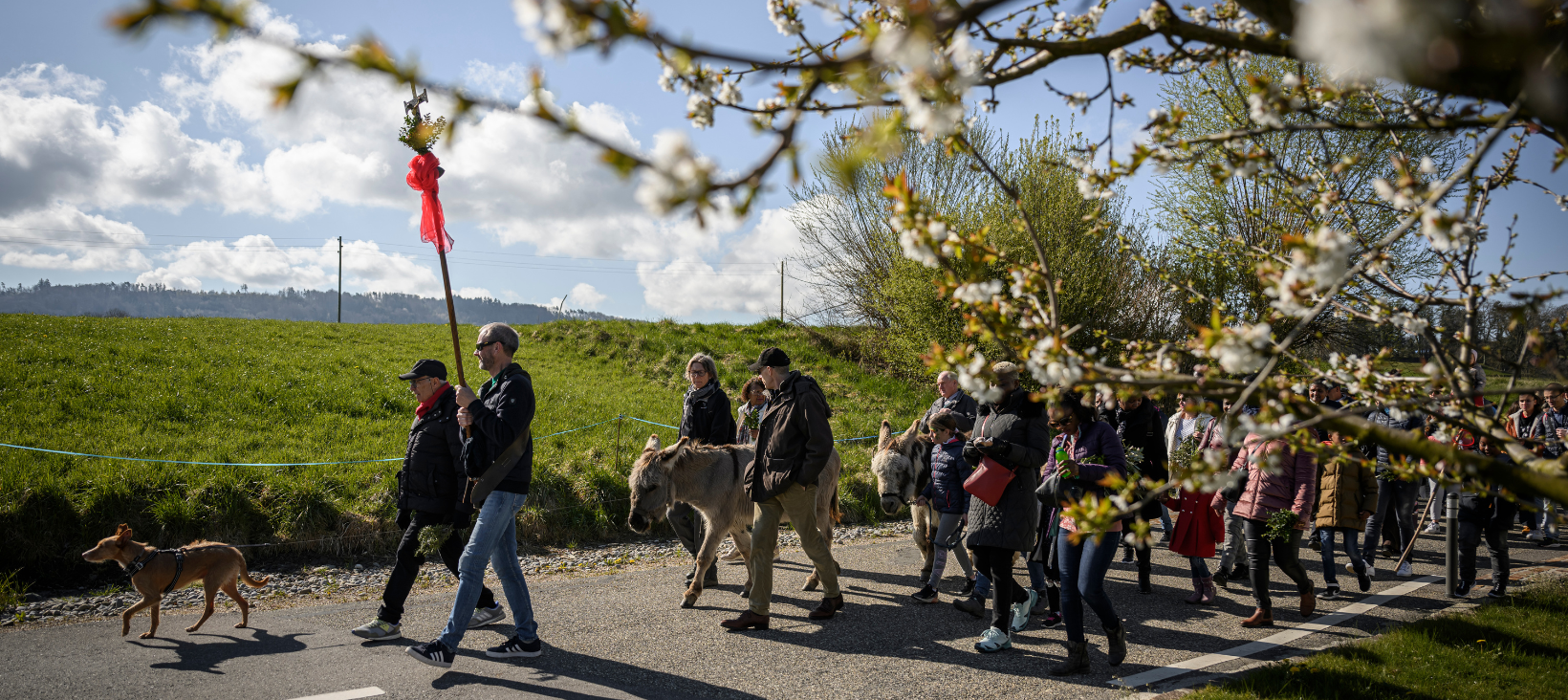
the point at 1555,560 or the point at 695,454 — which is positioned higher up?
the point at 695,454

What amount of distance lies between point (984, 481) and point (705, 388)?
11.3 ft

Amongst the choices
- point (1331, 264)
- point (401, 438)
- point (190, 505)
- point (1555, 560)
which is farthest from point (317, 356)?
point (1555, 560)

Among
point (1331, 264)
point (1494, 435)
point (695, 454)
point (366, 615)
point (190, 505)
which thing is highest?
point (1331, 264)

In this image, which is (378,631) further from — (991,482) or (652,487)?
(991,482)

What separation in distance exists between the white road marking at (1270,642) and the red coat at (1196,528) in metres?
0.95

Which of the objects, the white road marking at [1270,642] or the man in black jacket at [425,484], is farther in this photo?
the man in black jacket at [425,484]

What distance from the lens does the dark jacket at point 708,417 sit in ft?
26.4

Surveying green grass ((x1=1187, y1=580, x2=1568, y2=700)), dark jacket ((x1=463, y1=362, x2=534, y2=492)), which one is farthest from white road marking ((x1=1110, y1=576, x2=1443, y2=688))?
dark jacket ((x1=463, y1=362, x2=534, y2=492))

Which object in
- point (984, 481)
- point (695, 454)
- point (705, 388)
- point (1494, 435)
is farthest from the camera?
point (705, 388)

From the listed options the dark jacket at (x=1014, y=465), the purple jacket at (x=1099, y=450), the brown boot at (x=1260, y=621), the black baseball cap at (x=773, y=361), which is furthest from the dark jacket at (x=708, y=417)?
the brown boot at (x=1260, y=621)

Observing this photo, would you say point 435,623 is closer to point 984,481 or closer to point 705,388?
point 705,388

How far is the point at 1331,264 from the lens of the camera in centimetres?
215

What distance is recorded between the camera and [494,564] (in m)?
Result: 5.55

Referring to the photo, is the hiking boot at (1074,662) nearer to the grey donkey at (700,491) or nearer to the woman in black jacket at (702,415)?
the grey donkey at (700,491)
